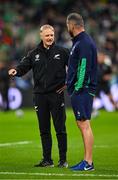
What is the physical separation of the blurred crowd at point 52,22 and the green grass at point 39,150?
6.62m

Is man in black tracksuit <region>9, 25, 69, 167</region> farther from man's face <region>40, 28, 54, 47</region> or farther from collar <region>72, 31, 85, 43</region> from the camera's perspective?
collar <region>72, 31, 85, 43</region>

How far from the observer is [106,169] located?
39.6 ft

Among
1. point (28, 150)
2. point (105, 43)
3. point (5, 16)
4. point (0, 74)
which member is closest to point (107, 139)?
point (28, 150)

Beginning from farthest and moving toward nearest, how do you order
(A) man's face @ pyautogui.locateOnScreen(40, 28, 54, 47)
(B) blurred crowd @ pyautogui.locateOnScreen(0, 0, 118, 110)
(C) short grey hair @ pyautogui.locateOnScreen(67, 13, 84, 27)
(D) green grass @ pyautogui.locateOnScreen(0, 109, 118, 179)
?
(B) blurred crowd @ pyautogui.locateOnScreen(0, 0, 118, 110), (A) man's face @ pyautogui.locateOnScreen(40, 28, 54, 47), (C) short grey hair @ pyautogui.locateOnScreen(67, 13, 84, 27), (D) green grass @ pyautogui.locateOnScreen(0, 109, 118, 179)

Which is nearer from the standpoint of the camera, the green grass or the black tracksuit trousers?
the green grass

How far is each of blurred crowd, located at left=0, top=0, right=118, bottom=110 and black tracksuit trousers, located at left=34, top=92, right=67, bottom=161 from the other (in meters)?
18.7

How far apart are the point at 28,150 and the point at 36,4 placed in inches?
786

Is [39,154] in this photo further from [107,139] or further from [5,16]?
[5,16]

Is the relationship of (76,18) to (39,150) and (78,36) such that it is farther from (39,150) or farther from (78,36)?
(39,150)

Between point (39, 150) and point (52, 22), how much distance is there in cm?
1849

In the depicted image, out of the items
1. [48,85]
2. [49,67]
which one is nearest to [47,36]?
[49,67]

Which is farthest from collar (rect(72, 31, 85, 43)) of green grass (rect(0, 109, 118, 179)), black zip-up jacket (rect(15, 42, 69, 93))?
green grass (rect(0, 109, 118, 179))

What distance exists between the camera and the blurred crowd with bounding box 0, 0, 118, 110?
32.2 m

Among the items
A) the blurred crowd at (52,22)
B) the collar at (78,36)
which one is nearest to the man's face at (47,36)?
the collar at (78,36)
